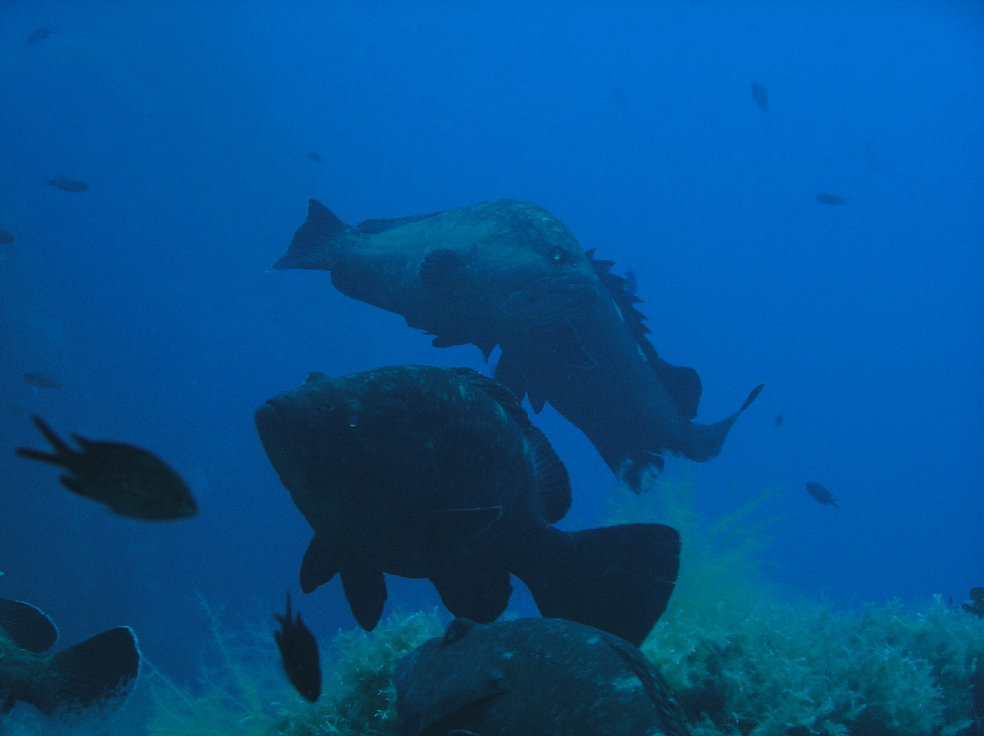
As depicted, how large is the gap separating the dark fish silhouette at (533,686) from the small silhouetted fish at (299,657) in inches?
24.1

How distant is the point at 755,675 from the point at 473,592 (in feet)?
6.36

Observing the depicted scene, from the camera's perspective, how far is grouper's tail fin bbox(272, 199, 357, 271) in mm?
6691

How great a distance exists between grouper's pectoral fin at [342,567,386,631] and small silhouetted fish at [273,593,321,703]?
51.7 inches

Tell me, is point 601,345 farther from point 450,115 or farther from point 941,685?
point 450,115

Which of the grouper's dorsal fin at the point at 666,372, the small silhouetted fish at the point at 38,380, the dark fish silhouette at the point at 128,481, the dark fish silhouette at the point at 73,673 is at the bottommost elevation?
the small silhouetted fish at the point at 38,380

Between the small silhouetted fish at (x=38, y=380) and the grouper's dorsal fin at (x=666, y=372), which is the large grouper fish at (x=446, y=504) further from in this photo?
the small silhouetted fish at (x=38, y=380)

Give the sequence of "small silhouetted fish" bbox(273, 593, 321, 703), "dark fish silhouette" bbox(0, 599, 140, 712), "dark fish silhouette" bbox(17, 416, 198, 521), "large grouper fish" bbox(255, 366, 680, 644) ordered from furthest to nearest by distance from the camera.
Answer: "dark fish silhouette" bbox(0, 599, 140, 712)
"large grouper fish" bbox(255, 366, 680, 644)
"small silhouetted fish" bbox(273, 593, 321, 703)
"dark fish silhouette" bbox(17, 416, 198, 521)

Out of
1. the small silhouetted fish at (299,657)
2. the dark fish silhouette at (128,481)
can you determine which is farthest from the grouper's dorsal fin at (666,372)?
the dark fish silhouette at (128,481)

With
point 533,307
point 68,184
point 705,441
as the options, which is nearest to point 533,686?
point 533,307

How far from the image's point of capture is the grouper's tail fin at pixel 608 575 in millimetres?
3357

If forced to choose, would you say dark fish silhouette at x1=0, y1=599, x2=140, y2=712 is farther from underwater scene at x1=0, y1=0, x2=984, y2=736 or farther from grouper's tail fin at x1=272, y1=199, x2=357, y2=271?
grouper's tail fin at x1=272, y1=199, x2=357, y2=271

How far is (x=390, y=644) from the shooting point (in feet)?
13.3

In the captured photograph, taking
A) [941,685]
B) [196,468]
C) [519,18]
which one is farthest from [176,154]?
[519,18]

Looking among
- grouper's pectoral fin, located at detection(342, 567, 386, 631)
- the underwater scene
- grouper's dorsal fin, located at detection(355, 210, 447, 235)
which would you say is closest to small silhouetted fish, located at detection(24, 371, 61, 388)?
the underwater scene
